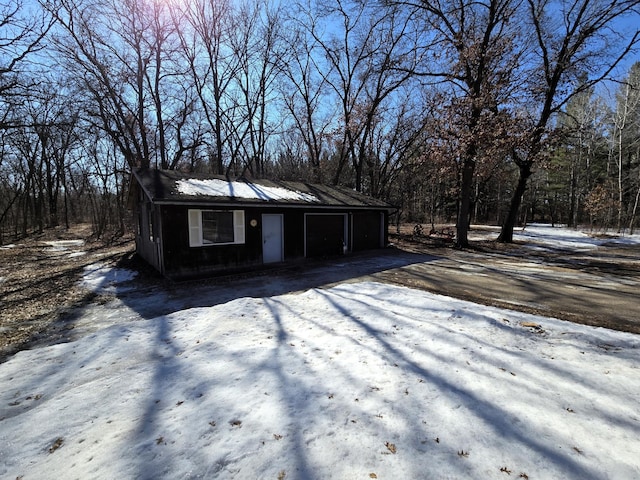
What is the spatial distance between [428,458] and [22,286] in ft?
35.6

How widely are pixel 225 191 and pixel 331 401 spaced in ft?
28.8

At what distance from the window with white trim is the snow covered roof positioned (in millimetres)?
532

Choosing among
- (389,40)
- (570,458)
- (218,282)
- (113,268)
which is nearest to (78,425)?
(570,458)

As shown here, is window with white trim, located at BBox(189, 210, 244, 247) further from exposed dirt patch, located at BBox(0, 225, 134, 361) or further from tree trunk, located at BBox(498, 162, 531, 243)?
tree trunk, located at BBox(498, 162, 531, 243)

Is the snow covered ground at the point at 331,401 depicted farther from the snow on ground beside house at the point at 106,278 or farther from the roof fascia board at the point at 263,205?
the roof fascia board at the point at 263,205

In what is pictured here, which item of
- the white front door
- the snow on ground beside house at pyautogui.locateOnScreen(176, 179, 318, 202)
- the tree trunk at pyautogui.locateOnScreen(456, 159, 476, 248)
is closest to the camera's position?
the snow on ground beside house at pyautogui.locateOnScreen(176, 179, 318, 202)

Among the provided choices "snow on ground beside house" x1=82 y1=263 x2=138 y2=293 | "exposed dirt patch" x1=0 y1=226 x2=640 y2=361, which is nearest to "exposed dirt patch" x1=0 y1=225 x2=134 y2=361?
"exposed dirt patch" x1=0 y1=226 x2=640 y2=361

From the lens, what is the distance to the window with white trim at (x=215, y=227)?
9242 millimetres

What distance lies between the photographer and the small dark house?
8.92m

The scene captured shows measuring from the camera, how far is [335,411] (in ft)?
8.92

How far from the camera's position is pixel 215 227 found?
9.71m

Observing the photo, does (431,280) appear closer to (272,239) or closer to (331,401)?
(272,239)

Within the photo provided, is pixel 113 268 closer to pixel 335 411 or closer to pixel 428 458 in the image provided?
pixel 335 411

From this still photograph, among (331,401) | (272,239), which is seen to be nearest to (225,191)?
(272,239)
